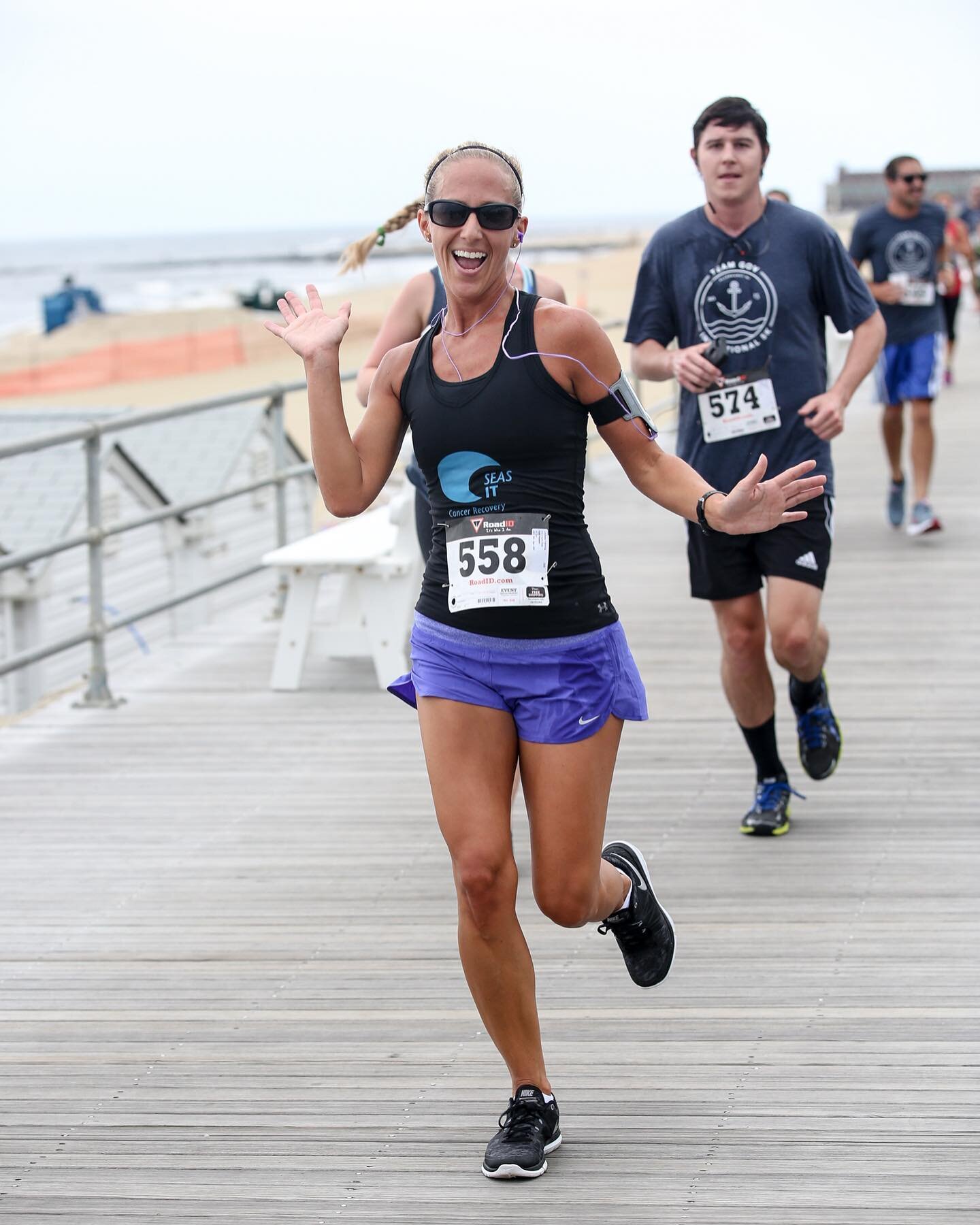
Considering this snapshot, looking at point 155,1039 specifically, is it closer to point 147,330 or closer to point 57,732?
point 57,732

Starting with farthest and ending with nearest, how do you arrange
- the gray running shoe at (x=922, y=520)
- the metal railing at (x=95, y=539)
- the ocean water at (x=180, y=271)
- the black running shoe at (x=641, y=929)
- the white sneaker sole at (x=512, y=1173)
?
the ocean water at (x=180, y=271) → the gray running shoe at (x=922, y=520) → the metal railing at (x=95, y=539) → the black running shoe at (x=641, y=929) → the white sneaker sole at (x=512, y=1173)

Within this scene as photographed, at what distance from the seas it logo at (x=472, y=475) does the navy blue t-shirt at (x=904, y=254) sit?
732cm

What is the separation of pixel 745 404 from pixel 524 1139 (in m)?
2.54

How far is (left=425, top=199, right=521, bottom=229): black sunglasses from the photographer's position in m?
3.28

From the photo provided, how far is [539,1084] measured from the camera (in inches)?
133

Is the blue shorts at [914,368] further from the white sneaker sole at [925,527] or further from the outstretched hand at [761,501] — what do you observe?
the outstretched hand at [761,501]

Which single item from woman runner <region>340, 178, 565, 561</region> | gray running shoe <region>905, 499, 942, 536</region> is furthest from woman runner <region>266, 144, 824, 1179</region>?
gray running shoe <region>905, 499, 942, 536</region>

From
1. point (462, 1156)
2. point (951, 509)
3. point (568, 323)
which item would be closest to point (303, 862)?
point (462, 1156)

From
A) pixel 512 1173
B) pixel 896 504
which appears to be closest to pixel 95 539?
pixel 512 1173

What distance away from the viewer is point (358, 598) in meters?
8.20

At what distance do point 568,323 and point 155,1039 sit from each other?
1.93 meters

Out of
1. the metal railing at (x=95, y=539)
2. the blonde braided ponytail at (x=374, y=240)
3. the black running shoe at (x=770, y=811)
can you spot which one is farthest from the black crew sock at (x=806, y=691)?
the metal railing at (x=95, y=539)

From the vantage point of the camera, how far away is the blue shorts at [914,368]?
1024 cm

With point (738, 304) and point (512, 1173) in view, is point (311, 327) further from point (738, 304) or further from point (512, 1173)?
point (738, 304)
